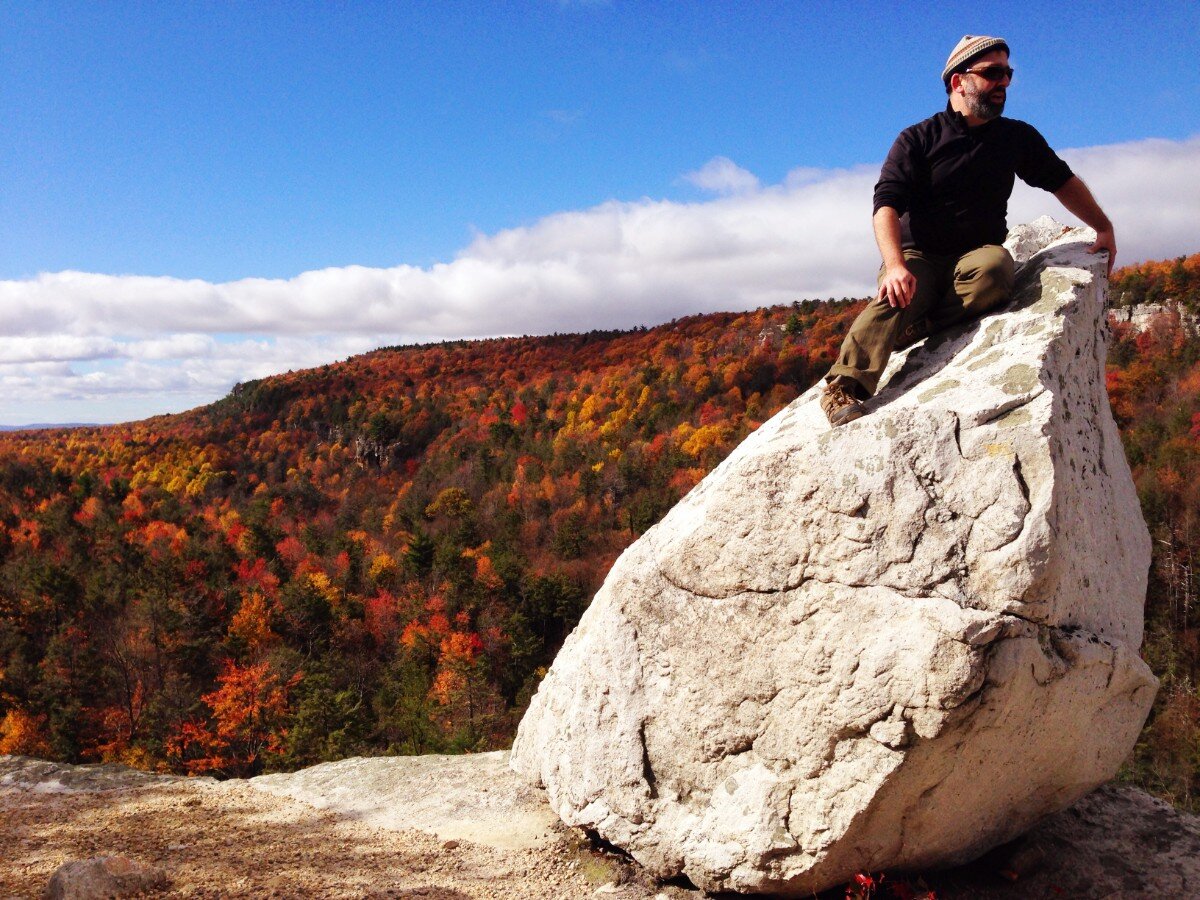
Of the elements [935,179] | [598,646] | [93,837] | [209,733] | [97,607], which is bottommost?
[209,733]

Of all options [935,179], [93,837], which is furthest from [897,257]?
[93,837]

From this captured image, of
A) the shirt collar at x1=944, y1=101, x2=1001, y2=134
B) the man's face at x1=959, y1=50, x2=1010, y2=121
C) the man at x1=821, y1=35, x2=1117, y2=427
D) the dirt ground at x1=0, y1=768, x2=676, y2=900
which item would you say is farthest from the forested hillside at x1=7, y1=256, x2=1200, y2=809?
the man's face at x1=959, y1=50, x2=1010, y2=121

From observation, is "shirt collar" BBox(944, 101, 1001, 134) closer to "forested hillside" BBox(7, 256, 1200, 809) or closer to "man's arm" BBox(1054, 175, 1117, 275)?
"man's arm" BBox(1054, 175, 1117, 275)

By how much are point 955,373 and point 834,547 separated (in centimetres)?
133

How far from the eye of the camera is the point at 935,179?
196 inches

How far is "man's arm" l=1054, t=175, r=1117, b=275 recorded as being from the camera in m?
5.33

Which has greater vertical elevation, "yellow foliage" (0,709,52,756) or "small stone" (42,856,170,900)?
"small stone" (42,856,170,900)

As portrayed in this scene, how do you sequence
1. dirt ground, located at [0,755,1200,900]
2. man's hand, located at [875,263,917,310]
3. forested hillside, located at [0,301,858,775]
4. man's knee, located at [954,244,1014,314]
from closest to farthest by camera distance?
1. man's hand, located at [875,263,917,310]
2. man's knee, located at [954,244,1014,314]
3. dirt ground, located at [0,755,1200,900]
4. forested hillside, located at [0,301,858,775]

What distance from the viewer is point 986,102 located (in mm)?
4840

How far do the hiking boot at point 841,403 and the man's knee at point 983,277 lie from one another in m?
1.01

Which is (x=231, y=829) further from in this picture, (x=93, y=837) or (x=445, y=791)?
(x=445, y=791)

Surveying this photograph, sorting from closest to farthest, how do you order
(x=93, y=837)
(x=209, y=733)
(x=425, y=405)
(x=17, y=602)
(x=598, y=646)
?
(x=598, y=646) → (x=93, y=837) → (x=209, y=733) → (x=17, y=602) → (x=425, y=405)

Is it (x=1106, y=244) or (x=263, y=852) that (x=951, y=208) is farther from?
(x=263, y=852)

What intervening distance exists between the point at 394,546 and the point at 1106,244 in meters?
55.3
